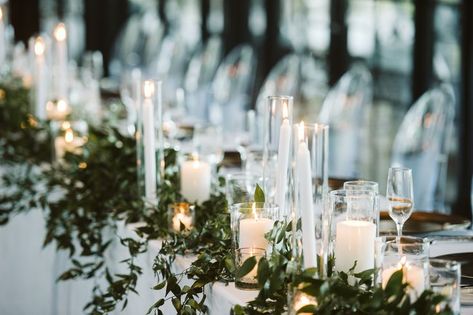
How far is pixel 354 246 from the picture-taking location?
1.82m

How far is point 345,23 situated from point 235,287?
15.5 ft

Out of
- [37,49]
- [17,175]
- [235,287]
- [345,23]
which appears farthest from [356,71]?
[235,287]

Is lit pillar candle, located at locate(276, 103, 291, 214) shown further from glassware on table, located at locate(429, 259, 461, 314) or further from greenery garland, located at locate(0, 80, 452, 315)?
glassware on table, located at locate(429, 259, 461, 314)

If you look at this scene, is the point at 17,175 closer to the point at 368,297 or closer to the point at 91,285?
the point at 91,285

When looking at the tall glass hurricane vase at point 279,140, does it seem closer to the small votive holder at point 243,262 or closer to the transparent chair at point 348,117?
the small votive holder at point 243,262

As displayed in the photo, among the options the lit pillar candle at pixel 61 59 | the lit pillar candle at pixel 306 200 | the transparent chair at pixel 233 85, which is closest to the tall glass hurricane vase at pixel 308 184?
the lit pillar candle at pixel 306 200

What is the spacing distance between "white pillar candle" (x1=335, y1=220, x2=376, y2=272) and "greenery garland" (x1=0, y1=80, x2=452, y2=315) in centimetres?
5

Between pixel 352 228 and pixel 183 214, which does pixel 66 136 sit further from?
pixel 352 228

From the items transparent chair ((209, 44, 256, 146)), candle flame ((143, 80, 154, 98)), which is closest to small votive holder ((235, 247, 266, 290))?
candle flame ((143, 80, 154, 98))

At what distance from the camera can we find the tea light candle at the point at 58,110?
3.79m

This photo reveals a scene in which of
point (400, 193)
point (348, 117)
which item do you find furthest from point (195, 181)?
point (348, 117)

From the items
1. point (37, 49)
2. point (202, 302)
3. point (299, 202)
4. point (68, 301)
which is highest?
point (37, 49)

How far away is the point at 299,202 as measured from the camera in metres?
1.74

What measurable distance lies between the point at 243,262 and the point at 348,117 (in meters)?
3.72
